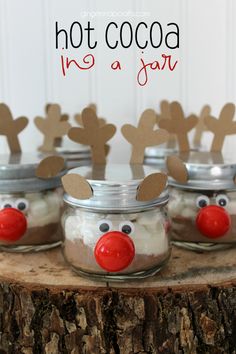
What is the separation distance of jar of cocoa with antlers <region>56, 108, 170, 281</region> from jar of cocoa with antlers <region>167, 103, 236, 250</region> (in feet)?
0.27

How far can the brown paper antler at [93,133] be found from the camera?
34.5 inches

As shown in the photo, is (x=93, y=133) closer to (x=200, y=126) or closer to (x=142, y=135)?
(x=142, y=135)

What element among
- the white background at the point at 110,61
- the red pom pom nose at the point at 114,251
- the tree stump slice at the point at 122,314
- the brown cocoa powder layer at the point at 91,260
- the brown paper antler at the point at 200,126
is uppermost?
the white background at the point at 110,61

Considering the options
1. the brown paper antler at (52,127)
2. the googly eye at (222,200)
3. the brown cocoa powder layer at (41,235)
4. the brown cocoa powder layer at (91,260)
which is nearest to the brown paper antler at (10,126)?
the brown paper antler at (52,127)

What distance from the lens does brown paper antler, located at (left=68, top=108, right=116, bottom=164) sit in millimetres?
875

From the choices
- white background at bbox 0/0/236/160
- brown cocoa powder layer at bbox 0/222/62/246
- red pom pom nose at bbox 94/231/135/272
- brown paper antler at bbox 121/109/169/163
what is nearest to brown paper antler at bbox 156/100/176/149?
white background at bbox 0/0/236/160

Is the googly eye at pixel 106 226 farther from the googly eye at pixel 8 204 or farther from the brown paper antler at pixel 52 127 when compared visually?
the brown paper antler at pixel 52 127

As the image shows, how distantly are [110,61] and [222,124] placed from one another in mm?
351

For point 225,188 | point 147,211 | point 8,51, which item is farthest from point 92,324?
point 8,51

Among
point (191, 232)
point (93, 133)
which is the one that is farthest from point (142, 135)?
point (191, 232)

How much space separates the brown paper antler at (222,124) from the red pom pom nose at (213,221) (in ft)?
0.69

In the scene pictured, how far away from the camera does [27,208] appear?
865 mm

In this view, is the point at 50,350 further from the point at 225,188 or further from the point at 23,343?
the point at 225,188

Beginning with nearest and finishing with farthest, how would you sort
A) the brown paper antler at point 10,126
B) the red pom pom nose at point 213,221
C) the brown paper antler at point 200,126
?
the red pom pom nose at point 213,221 < the brown paper antler at point 10,126 < the brown paper antler at point 200,126
